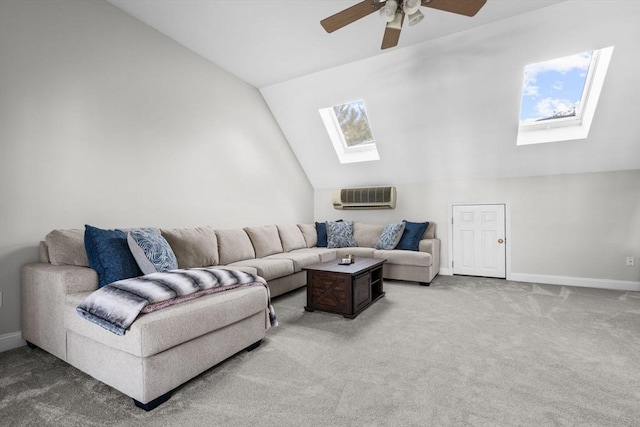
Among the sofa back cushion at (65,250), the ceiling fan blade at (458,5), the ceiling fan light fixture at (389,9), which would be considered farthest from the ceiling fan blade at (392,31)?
the sofa back cushion at (65,250)

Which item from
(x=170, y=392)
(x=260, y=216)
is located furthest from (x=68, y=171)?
(x=260, y=216)

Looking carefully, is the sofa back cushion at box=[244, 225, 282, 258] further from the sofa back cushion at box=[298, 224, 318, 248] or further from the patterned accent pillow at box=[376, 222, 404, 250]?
the patterned accent pillow at box=[376, 222, 404, 250]

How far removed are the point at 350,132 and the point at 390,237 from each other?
2.03m

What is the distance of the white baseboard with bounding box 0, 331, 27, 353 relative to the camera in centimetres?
233

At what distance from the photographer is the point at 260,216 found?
4977 millimetres

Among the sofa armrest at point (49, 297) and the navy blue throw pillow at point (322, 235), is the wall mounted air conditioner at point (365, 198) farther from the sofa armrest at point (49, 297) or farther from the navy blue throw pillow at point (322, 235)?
the sofa armrest at point (49, 297)

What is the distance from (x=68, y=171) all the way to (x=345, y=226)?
12.8ft

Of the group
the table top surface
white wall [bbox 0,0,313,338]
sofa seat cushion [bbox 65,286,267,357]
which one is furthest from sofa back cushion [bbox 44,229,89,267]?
the table top surface

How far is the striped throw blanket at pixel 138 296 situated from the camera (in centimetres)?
165

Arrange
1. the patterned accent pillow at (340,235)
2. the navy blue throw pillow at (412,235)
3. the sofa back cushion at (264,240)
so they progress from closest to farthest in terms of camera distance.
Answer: the sofa back cushion at (264,240) → the navy blue throw pillow at (412,235) → the patterned accent pillow at (340,235)

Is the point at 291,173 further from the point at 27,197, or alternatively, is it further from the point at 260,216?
the point at 27,197

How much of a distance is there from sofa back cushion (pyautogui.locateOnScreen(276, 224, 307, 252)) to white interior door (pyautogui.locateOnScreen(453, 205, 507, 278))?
256 centimetres

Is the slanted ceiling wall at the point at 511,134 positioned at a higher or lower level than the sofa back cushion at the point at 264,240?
higher

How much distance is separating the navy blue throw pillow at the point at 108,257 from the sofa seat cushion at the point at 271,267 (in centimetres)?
120
